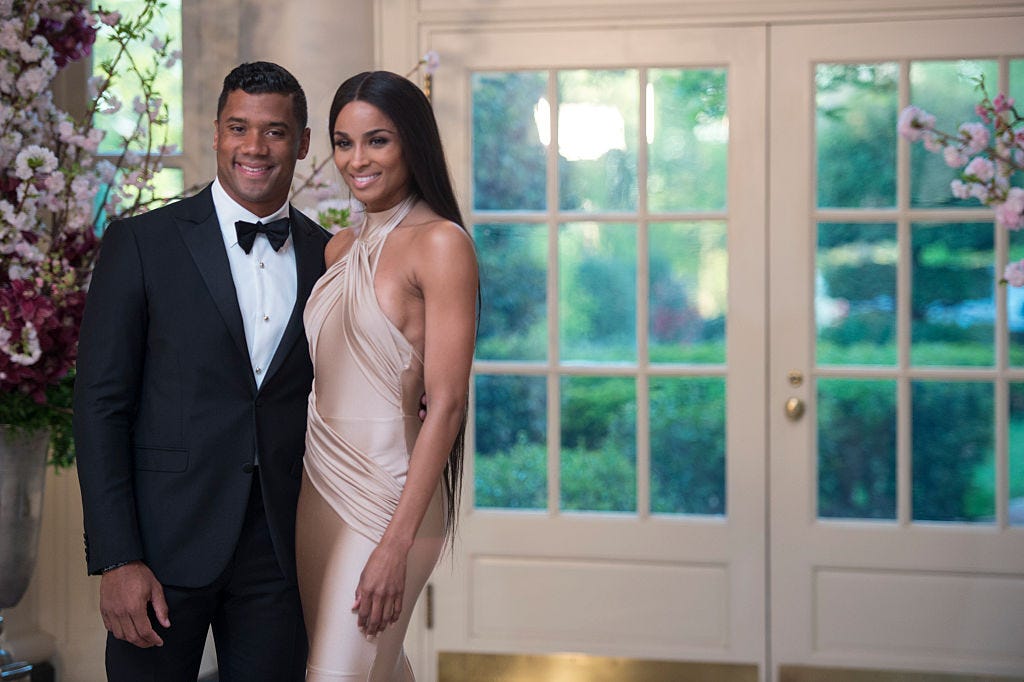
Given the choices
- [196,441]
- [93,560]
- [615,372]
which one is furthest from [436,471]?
[615,372]

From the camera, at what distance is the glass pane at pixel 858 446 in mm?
3566

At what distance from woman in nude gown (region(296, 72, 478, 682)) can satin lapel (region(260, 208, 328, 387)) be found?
0.04 meters

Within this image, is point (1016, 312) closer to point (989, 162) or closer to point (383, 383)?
point (989, 162)

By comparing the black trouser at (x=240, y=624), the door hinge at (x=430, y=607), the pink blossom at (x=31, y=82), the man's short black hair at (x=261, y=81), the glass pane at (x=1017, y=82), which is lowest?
the door hinge at (x=430, y=607)

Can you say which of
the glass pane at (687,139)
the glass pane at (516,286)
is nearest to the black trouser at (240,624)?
the glass pane at (516,286)

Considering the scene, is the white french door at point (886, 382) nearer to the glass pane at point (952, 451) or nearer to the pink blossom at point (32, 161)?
the glass pane at point (952, 451)

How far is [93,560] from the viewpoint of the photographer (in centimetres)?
195

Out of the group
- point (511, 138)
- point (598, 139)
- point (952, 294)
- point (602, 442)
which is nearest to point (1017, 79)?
point (952, 294)

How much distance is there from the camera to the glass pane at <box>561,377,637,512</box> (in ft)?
12.0

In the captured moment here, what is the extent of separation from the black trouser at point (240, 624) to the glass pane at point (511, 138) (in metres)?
1.85

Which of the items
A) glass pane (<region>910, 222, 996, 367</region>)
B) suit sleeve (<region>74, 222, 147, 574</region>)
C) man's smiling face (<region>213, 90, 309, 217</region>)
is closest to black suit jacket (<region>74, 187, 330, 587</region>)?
suit sleeve (<region>74, 222, 147, 574</region>)

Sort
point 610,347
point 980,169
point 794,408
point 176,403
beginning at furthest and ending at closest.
A: point 610,347 < point 794,408 < point 980,169 < point 176,403

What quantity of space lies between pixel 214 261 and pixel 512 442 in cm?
184

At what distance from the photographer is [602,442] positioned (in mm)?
3684
